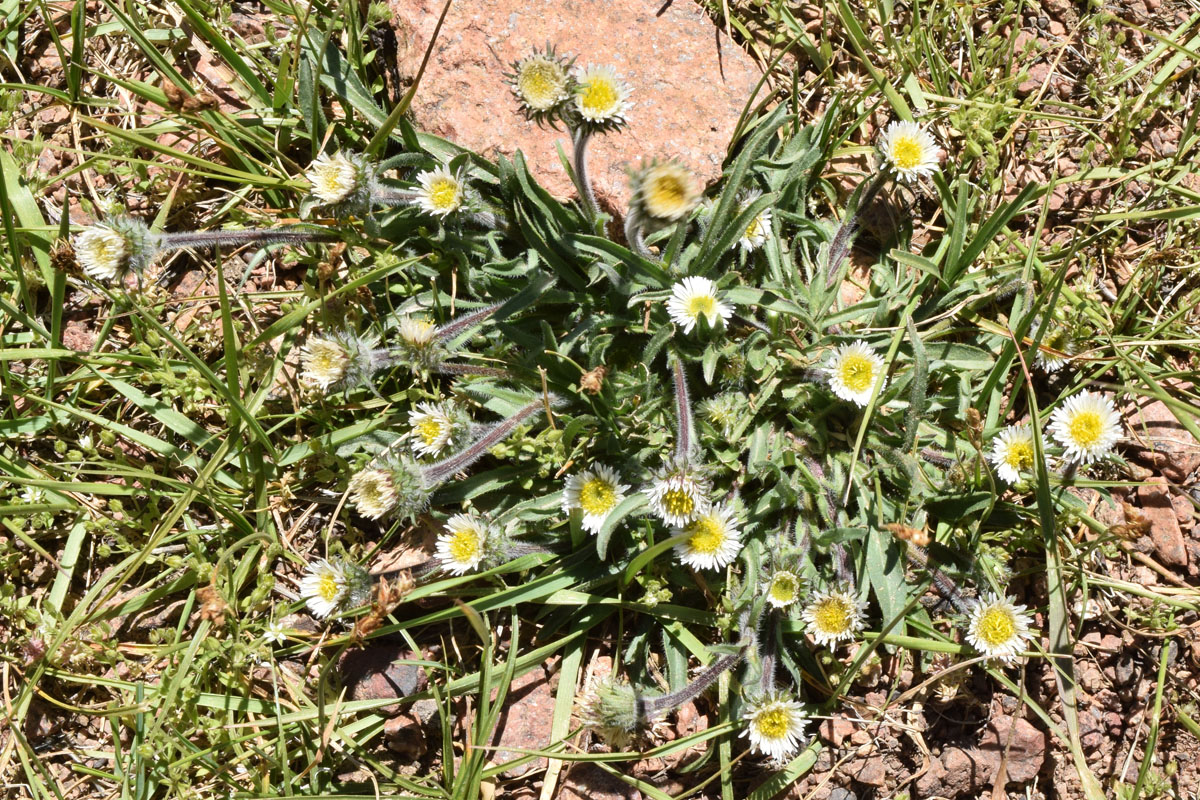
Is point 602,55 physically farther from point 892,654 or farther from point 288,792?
point 288,792

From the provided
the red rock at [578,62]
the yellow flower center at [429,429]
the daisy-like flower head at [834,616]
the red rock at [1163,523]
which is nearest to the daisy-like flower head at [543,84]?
the red rock at [578,62]

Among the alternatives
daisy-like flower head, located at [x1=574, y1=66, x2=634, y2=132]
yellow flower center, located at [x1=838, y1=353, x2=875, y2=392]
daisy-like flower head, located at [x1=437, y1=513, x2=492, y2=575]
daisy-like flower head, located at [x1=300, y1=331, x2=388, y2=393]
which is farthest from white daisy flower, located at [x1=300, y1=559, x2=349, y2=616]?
yellow flower center, located at [x1=838, y1=353, x2=875, y2=392]

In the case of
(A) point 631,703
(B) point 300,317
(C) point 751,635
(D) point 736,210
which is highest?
(D) point 736,210

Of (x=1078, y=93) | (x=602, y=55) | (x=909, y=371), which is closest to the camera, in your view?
(x=909, y=371)

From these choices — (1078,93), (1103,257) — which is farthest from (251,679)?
(1078,93)

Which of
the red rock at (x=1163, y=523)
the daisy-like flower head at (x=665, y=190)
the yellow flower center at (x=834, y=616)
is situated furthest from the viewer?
the red rock at (x=1163, y=523)

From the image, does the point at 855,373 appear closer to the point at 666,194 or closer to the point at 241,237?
the point at 666,194

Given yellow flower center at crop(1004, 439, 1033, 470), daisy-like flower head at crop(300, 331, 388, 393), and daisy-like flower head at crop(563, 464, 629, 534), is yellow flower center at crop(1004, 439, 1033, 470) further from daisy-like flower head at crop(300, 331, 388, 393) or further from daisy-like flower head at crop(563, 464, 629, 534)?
daisy-like flower head at crop(300, 331, 388, 393)

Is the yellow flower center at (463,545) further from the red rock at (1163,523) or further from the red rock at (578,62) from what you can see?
the red rock at (1163,523)
